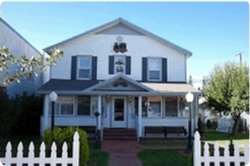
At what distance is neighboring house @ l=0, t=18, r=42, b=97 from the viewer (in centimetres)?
1767

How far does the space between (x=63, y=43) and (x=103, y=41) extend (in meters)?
2.71

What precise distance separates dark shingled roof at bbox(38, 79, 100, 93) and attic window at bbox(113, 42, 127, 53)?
259cm

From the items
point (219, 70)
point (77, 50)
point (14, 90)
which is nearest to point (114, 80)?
point (77, 50)

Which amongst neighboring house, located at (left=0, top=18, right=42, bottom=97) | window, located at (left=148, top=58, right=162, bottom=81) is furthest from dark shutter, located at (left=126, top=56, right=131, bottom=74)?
neighboring house, located at (left=0, top=18, right=42, bottom=97)

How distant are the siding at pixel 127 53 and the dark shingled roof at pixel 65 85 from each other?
591 mm

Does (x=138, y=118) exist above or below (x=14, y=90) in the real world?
below

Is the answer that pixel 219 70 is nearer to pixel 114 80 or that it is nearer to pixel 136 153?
pixel 114 80

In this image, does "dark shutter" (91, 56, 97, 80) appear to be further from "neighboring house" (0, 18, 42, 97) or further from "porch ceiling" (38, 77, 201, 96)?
"neighboring house" (0, 18, 42, 97)

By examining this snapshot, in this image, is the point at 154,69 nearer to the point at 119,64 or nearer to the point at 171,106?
the point at 119,64

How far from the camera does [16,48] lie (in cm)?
2017

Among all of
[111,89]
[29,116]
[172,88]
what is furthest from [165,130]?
[29,116]

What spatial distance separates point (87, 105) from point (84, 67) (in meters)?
2.60

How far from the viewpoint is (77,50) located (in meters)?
19.2

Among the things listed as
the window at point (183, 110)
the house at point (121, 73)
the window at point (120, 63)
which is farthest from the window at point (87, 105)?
the window at point (183, 110)
